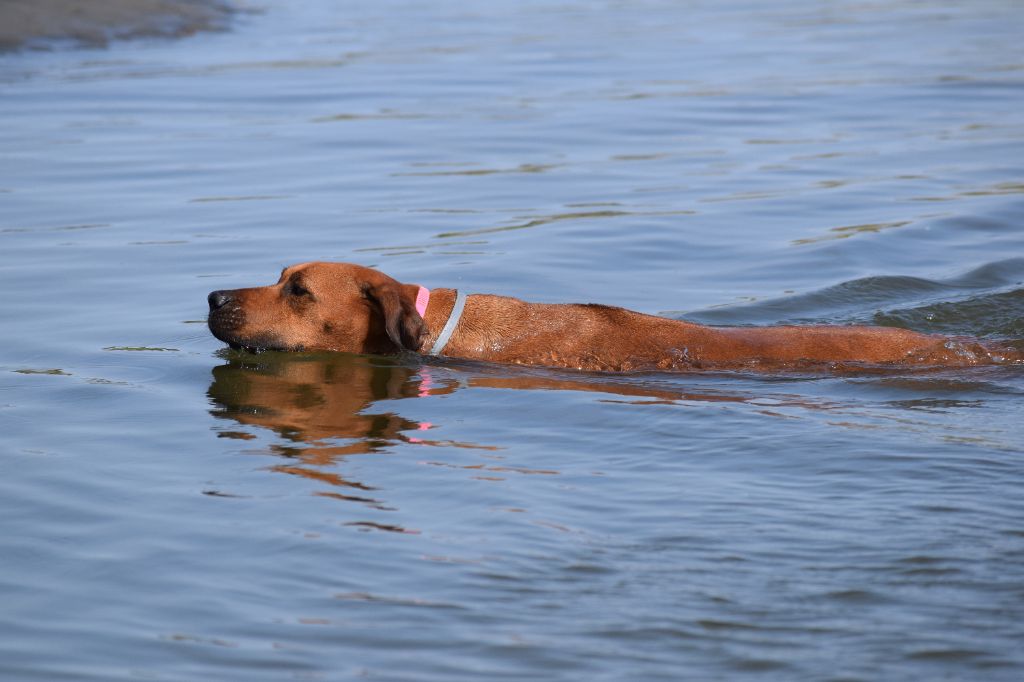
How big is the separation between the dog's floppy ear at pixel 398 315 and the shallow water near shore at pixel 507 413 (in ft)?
0.96

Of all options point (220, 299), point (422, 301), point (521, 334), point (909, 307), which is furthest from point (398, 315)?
point (909, 307)

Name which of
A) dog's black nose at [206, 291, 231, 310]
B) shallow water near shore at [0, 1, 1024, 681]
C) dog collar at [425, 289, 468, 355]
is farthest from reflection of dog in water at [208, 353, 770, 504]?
dog's black nose at [206, 291, 231, 310]

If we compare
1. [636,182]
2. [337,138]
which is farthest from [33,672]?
[337,138]

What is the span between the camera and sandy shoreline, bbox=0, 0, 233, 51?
21.5m

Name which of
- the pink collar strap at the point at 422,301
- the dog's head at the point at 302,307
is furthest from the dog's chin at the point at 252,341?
the pink collar strap at the point at 422,301

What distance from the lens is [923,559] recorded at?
590 cm

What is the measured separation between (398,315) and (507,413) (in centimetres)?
92

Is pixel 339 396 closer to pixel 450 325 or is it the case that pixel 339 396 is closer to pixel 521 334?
pixel 450 325

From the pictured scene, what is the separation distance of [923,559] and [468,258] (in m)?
6.71

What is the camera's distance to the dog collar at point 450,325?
8.97m

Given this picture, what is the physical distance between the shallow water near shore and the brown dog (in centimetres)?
16

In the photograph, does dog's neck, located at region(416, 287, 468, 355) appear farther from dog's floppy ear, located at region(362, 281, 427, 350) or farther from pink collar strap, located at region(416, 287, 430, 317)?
dog's floppy ear, located at region(362, 281, 427, 350)

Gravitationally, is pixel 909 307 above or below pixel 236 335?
above

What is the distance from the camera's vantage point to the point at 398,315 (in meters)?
8.63
